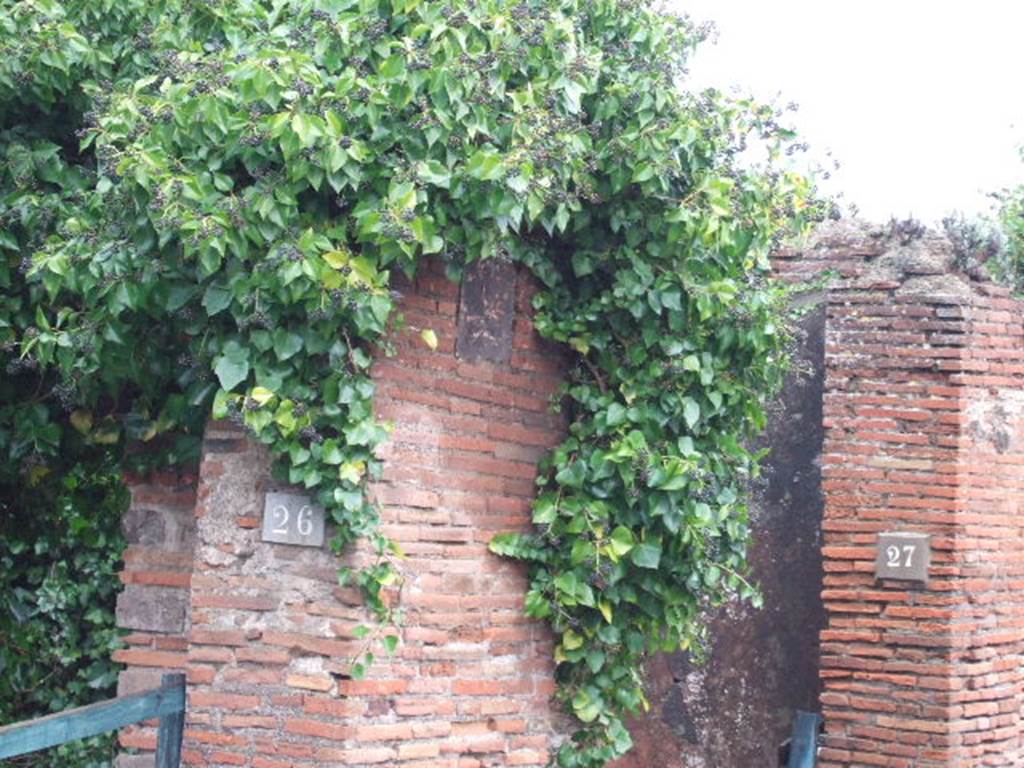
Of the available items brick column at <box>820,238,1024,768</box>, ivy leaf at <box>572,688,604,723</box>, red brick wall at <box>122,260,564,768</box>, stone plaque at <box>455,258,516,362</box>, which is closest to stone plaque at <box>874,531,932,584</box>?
brick column at <box>820,238,1024,768</box>

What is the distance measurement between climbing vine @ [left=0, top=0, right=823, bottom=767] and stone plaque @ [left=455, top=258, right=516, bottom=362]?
10cm

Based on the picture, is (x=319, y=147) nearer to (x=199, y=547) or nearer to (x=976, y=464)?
(x=199, y=547)

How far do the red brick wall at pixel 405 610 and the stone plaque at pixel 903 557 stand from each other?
1704mm

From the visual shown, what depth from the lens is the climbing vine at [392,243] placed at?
443cm

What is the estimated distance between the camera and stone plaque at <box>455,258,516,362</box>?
5078 mm

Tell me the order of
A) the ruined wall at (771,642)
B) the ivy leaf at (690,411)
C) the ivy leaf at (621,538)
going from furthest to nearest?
the ruined wall at (771,642), the ivy leaf at (690,411), the ivy leaf at (621,538)

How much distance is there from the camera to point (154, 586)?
528cm

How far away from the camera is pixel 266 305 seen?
4469 millimetres

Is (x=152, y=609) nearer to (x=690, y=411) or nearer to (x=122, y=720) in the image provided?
(x=122, y=720)

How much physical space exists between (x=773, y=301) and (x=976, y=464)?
1412 millimetres

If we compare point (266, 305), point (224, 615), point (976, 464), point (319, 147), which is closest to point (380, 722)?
point (224, 615)

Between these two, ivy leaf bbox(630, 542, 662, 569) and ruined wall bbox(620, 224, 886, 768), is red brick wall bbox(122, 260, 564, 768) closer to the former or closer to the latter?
ivy leaf bbox(630, 542, 662, 569)

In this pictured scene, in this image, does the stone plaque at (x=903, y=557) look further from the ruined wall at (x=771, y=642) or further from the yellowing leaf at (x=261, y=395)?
the yellowing leaf at (x=261, y=395)

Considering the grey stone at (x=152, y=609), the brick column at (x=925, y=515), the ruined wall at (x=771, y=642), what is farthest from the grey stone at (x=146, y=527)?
the brick column at (x=925, y=515)
